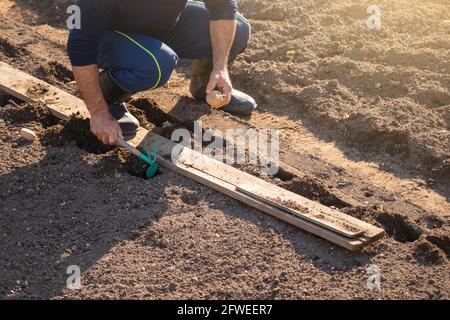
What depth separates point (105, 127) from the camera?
150 inches

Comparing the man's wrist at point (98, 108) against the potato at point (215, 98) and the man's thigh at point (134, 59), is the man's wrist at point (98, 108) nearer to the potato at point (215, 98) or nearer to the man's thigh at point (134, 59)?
the man's thigh at point (134, 59)

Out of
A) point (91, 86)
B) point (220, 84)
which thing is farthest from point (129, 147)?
point (220, 84)

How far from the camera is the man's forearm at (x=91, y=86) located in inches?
148

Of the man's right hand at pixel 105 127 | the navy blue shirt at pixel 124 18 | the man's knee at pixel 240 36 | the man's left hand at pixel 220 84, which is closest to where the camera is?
the navy blue shirt at pixel 124 18

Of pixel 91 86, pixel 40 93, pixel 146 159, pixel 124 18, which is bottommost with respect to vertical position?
pixel 40 93

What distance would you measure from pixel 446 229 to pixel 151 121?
2.02 meters

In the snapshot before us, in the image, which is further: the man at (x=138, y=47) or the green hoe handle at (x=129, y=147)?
the green hoe handle at (x=129, y=147)

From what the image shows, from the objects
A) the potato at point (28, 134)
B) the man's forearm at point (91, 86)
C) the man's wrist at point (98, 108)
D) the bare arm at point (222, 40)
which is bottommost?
the potato at point (28, 134)

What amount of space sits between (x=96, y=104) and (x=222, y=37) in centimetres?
98

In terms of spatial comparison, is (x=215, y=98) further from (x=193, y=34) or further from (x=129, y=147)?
(x=193, y=34)

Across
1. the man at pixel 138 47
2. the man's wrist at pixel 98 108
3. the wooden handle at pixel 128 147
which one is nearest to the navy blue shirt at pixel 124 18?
the man at pixel 138 47

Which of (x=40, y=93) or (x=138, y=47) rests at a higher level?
(x=138, y=47)

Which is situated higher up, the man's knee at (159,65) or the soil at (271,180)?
the man's knee at (159,65)

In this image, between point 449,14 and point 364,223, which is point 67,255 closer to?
point 364,223
